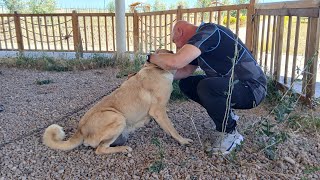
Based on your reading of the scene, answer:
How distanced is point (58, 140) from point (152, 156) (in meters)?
0.91

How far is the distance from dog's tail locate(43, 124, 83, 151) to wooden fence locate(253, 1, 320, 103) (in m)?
2.02

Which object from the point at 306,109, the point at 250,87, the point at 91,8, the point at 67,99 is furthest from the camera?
the point at 91,8

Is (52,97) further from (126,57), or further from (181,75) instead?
(126,57)

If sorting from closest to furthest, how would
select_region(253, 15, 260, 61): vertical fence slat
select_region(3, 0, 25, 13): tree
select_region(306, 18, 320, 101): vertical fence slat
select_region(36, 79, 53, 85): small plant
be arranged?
select_region(306, 18, 320, 101): vertical fence slat → select_region(253, 15, 260, 61): vertical fence slat → select_region(36, 79, 53, 85): small plant → select_region(3, 0, 25, 13): tree

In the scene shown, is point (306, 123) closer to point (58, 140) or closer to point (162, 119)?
point (162, 119)

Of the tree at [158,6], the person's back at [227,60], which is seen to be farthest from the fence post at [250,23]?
the tree at [158,6]

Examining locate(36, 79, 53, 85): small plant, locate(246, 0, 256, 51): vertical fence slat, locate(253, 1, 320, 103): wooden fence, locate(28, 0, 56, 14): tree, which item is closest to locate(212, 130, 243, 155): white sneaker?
locate(253, 1, 320, 103): wooden fence

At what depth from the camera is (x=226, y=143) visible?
300cm

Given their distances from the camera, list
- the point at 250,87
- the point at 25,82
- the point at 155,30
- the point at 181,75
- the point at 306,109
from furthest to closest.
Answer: the point at 155,30 → the point at 25,82 → the point at 306,109 → the point at 181,75 → the point at 250,87

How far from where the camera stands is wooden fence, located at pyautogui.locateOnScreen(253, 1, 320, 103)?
3.88 metres

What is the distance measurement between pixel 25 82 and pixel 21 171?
3.96 m

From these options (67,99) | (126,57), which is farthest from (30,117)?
(126,57)

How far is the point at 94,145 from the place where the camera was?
3.08 meters

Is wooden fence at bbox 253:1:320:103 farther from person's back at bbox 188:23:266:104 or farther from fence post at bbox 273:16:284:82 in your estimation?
person's back at bbox 188:23:266:104
